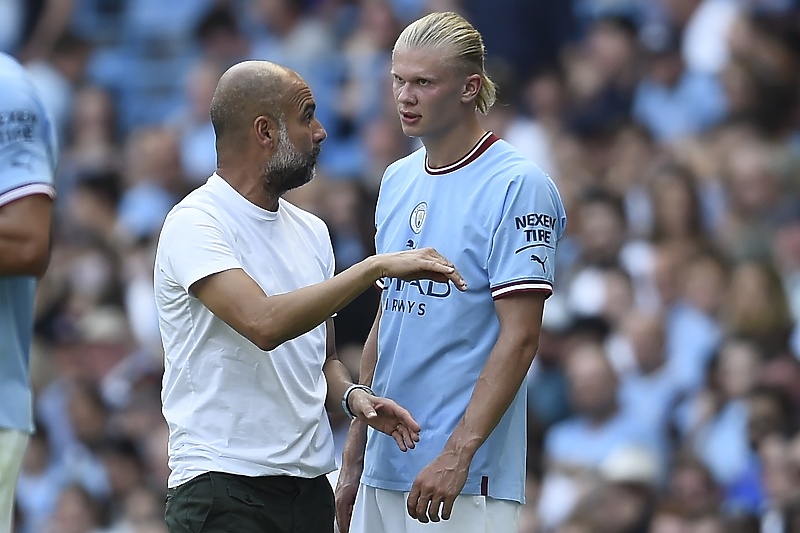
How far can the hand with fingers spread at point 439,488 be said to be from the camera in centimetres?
425

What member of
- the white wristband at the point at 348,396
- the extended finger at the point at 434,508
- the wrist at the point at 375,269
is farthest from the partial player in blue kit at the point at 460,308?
the wrist at the point at 375,269

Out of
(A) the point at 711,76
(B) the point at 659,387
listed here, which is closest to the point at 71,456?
(B) the point at 659,387

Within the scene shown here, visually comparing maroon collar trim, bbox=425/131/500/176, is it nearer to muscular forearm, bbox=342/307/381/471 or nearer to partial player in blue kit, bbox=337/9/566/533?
partial player in blue kit, bbox=337/9/566/533

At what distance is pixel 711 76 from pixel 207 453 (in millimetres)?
5794

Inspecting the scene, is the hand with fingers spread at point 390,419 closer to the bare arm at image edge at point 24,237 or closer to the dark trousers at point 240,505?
the dark trousers at point 240,505

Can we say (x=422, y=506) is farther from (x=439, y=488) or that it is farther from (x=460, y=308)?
(x=460, y=308)

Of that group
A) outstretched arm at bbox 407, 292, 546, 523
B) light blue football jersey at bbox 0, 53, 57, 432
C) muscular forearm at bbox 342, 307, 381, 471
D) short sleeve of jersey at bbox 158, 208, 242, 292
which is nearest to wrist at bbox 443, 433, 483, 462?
outstretched arm at bbox 407, 292, 546, 523

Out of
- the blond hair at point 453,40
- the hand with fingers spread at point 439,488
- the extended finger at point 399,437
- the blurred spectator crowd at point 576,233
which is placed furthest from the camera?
the blurred spectator crowd at point 576,233

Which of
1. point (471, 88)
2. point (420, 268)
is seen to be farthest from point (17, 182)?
point (471, 88)

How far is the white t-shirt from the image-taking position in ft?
14.1

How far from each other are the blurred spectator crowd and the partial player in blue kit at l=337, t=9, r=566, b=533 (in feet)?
9.56

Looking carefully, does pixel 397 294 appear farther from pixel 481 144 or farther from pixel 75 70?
pixel 75 70

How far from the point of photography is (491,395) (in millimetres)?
4285

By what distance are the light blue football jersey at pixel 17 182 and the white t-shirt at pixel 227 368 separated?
1.26 ft
